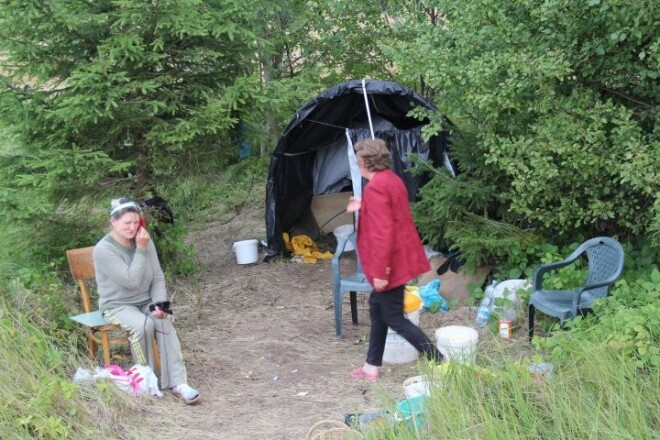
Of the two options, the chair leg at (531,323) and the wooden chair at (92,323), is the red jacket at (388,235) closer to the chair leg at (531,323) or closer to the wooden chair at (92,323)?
the chair leg at (531,323)

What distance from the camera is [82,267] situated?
4973 millimetres

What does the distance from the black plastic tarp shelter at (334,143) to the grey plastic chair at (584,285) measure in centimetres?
215

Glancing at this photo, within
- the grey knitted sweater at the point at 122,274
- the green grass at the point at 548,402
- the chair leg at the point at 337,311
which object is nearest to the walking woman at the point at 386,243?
the green grass at the point at 548,402

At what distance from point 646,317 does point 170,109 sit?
4.09 metres

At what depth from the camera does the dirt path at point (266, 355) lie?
13.1ft

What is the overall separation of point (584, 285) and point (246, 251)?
394 centimetres

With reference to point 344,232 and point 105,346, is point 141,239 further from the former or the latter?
point 344,232

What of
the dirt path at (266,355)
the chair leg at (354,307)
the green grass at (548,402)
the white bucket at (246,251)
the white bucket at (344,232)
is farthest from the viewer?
the white bucket at (344,232)

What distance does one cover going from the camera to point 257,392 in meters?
4.46

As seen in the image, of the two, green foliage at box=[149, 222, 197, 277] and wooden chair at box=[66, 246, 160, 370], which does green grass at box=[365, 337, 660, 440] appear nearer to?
wooden chair at box=[66, 246, 160, 370]

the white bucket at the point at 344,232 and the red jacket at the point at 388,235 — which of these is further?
the white bucket at the point at 344,232

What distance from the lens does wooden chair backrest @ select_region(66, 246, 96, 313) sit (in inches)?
192

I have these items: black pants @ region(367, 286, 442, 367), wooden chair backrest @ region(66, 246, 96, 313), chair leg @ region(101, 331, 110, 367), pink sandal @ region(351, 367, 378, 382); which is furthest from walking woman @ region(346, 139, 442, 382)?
wooden chair backrest @ region(66, 246, 96, 313)

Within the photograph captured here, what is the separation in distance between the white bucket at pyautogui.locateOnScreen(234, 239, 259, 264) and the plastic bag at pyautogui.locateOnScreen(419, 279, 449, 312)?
2.30 m
